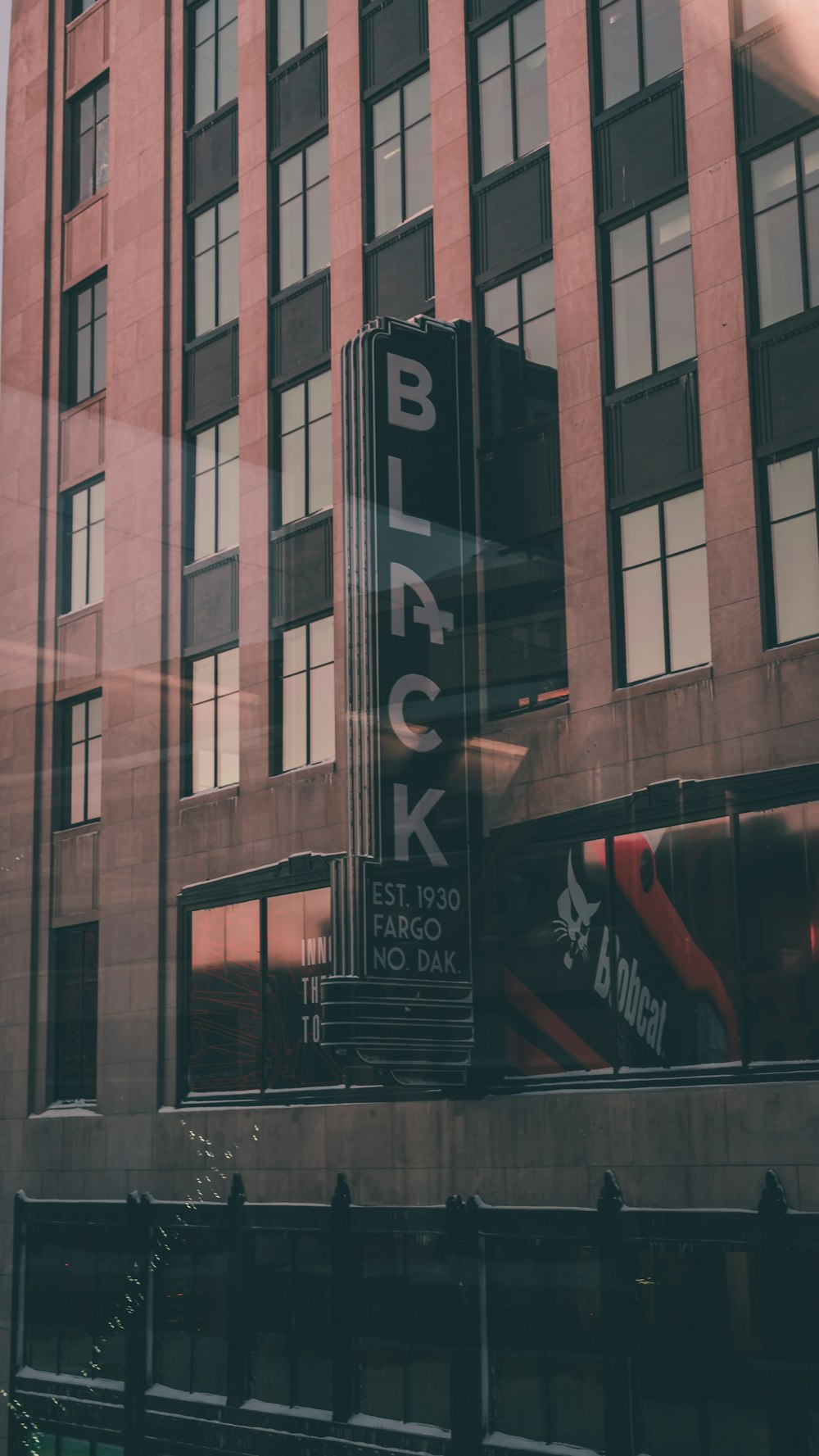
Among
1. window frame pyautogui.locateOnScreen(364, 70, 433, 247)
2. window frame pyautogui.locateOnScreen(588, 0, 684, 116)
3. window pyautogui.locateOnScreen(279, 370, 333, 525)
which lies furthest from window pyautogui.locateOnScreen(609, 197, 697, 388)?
window pyautogui.locateOnScreen(279, 370, 333, 525)

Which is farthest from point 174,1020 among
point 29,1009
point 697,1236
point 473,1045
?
point 697,1236

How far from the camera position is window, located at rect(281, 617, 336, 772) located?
23172 millimetres

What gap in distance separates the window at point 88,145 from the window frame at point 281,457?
831 cm

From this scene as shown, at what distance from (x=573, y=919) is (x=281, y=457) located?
9.77 m

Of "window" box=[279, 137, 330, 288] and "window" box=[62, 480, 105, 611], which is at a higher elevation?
"window" box=[279, 137, 330, 288]

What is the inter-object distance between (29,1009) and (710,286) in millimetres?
17208

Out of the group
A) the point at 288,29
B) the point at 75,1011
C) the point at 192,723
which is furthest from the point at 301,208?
the point at 75,1011

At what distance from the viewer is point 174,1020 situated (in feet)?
81.6

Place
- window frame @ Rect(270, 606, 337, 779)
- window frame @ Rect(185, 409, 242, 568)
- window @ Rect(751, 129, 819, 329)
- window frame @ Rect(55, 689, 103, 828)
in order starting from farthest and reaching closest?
window frame @ Rect(55, 689, 103, 828), window frame @ Rect(185, 409, 242, 568), window frame @ Rect(270, 606, 337, 779), window @ Rect(751, 129, 819, 329)

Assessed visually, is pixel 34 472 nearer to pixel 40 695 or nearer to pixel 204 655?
pixel 40 695

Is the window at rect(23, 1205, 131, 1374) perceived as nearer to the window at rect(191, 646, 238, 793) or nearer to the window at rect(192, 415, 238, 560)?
the window at rect(191, 646, 238, 793)

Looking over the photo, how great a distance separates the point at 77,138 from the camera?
31.4 m

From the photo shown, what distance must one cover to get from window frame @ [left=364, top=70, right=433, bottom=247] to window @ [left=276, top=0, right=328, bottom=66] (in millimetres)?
2327

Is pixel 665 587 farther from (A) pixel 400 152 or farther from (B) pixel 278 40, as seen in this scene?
(B) pixel 278 40
